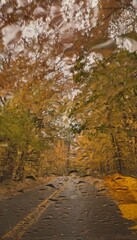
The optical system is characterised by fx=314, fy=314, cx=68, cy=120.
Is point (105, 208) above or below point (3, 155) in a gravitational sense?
below

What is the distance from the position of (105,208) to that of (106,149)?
45.1ft

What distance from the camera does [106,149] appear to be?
22344mm

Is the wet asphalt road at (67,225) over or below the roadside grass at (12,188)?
below

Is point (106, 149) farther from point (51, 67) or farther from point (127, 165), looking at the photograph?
point (51, 67)

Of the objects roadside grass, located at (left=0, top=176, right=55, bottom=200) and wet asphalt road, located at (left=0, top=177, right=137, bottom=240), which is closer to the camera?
wet asphalt road, located at (left=0, top=177, right=137, bottom=240)

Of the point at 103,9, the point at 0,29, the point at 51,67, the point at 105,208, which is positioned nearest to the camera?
the point at 103,9

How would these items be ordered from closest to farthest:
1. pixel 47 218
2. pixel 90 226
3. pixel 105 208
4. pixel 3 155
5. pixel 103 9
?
pixel 103 9
pixel 90 226
pixel 47 218
pixel 105 208
pixel 3 155

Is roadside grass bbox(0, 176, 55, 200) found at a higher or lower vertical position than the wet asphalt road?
higher

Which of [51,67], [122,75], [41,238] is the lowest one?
[41,238]

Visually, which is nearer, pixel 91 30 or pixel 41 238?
pixel 91 30

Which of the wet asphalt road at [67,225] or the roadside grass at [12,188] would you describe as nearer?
the wet asphalt road at [67,225]

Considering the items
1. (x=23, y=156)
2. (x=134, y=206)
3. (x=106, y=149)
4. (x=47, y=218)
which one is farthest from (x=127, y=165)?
(x=47, y=218)

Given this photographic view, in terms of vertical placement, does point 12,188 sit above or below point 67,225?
above

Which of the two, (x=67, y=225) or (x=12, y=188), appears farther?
(x=12, y=188)
